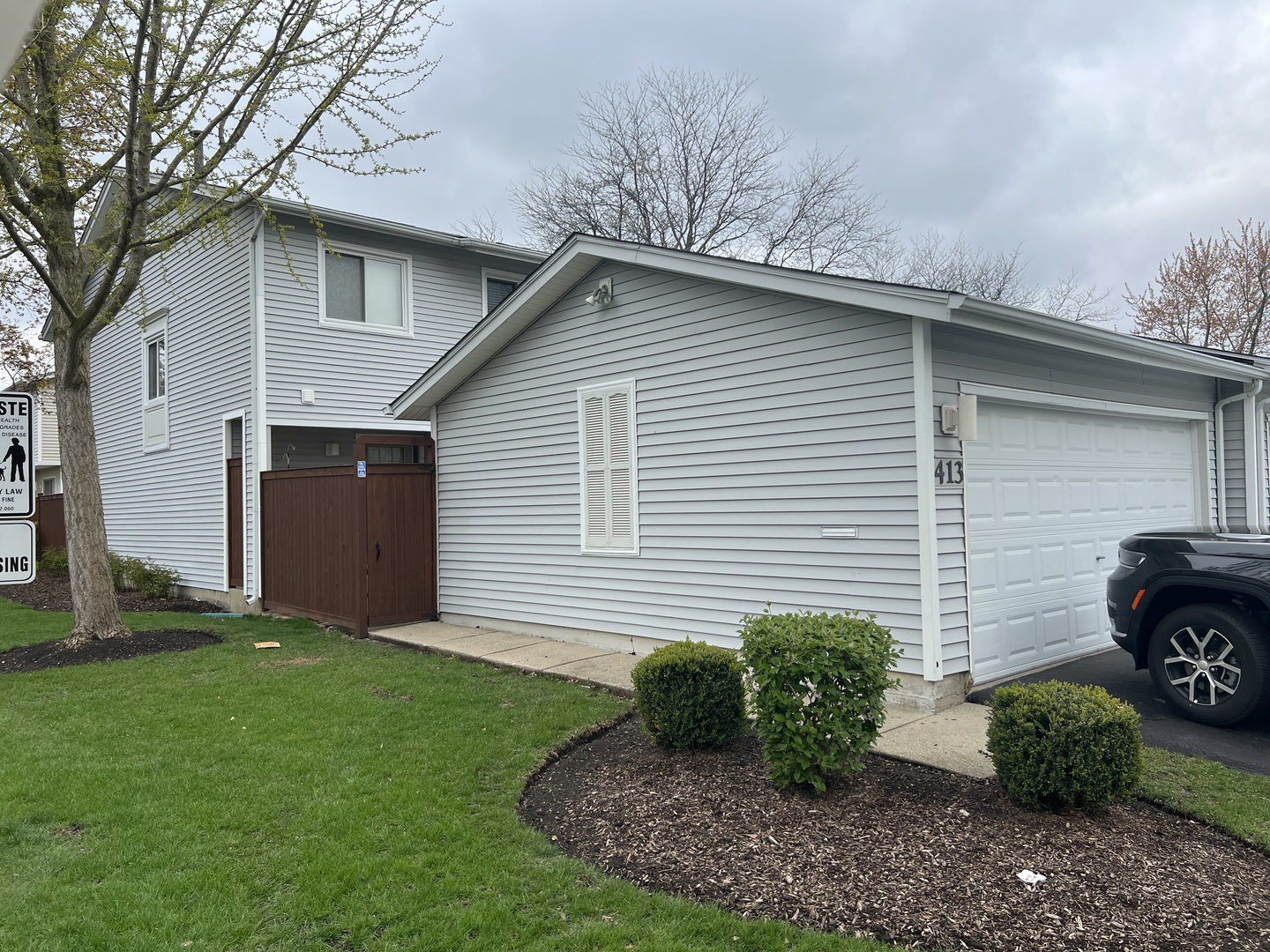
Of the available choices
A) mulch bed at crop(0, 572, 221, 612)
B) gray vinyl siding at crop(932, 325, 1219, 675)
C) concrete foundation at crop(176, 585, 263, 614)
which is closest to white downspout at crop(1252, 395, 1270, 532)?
gray vinyl siding at crop(932, 325, 1219, 675)

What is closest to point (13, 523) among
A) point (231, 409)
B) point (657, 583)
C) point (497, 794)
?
point (497, 794)

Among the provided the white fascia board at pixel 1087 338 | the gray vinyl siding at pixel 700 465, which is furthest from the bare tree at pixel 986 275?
the gray vinyl siding at pixel 700 465

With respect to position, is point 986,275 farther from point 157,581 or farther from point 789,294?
point 157,581

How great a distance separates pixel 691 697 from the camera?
4.95 metres

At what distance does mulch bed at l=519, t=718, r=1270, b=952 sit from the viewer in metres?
3.08

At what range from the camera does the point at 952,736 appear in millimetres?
5312

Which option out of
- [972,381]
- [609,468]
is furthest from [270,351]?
[972,381]

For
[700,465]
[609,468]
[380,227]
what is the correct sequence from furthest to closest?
[380,227] → [609,468] → [700,465]

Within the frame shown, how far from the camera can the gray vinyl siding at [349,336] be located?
1227cm

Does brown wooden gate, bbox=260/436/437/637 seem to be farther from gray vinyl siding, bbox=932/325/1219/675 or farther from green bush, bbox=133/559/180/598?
gray vinyl siding, bbox=932/325/1219/675

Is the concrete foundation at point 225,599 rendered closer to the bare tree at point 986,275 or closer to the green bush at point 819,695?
the green bush at point 819,695

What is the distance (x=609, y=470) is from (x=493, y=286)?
7.47 m

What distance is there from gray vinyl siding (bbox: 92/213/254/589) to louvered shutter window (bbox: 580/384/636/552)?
6244mm

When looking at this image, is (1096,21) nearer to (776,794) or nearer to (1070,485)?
(1070,485)
